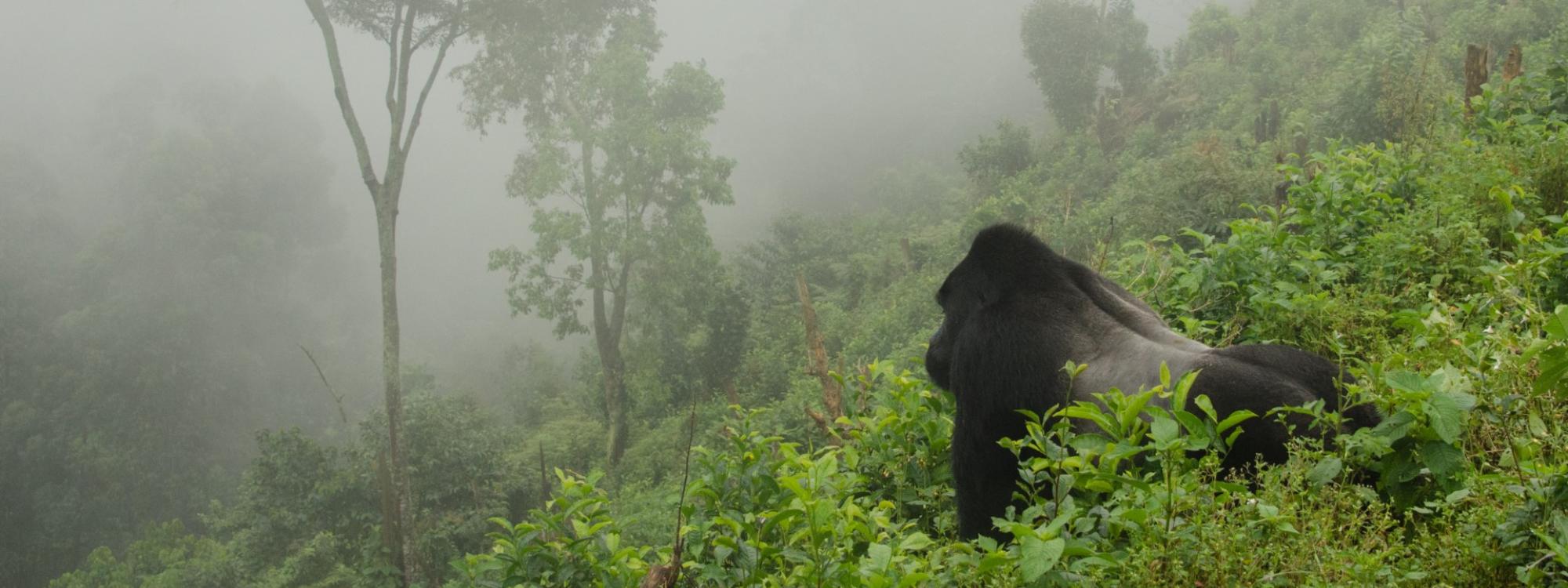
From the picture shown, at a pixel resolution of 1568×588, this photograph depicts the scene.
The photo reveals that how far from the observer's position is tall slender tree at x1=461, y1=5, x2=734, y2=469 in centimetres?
1645

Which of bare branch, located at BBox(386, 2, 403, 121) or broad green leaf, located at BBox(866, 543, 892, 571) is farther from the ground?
bare branch, located at BBox(386, 2, 403, 121)

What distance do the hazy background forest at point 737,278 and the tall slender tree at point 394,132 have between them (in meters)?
0.12

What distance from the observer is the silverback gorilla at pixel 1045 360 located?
2.17 metres

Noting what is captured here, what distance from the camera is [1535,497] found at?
51.5 inches

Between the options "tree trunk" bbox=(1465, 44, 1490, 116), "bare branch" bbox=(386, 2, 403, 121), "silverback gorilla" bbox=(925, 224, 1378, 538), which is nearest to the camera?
"silverback gorilla" bbox=(925, 224, 1378, 538)

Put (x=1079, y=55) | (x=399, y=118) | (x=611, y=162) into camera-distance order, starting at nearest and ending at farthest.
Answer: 1. (x=399, y=118)
2. (x=611, y=162)
3. (x=1079, y=55)

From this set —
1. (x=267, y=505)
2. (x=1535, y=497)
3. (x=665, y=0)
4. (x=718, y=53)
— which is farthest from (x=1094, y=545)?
(x=665, y=0)

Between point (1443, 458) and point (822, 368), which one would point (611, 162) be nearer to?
point (822, 368)

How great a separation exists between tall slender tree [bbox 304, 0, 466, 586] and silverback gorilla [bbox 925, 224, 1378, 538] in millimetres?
10020

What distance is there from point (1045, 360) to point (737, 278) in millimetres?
18409

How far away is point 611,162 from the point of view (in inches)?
660

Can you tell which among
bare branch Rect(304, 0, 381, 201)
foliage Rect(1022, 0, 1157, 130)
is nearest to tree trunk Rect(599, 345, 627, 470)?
bare branch Rect(304, 0, 381, 201)

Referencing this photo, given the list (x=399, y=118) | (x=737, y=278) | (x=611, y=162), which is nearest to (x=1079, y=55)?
(x=737, y=278)

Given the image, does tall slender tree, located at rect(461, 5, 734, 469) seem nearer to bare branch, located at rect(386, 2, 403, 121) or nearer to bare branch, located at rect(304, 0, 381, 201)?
bare branch, located at rect(386, 2, 403, 121)
